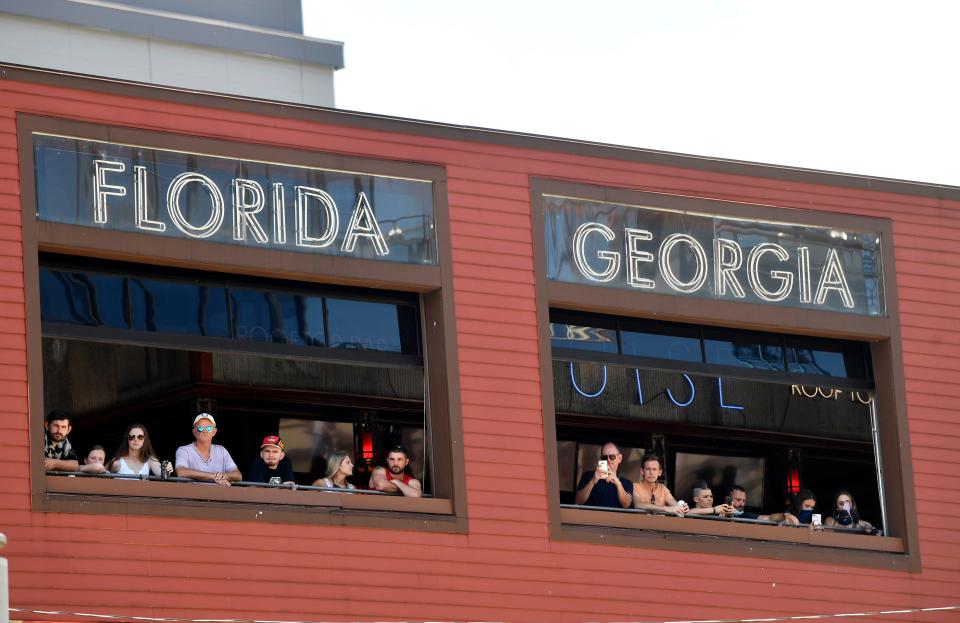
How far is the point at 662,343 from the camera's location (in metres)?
22.0

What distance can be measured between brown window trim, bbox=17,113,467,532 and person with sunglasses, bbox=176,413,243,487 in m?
0.20

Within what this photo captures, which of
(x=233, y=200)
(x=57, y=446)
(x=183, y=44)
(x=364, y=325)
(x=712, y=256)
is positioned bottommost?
(x=57, y=446)

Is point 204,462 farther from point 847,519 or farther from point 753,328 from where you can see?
point 847,519

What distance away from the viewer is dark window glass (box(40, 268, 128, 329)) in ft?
62.2

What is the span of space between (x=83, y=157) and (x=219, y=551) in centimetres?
401

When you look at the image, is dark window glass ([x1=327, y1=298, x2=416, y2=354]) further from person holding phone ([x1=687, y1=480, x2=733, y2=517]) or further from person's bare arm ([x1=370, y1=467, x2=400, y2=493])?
person holding phone ([x1=687, y1=480, x2=733, y2=517])

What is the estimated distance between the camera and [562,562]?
66.1 ft

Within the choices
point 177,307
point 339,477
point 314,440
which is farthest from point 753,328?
point 314,440

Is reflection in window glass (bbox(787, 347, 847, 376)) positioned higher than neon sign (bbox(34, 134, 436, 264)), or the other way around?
neon sign (bbox(34, 134, 436, 264))

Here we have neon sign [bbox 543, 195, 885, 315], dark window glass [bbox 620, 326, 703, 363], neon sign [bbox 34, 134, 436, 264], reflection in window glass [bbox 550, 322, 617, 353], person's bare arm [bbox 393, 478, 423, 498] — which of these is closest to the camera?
neon sign [bbox 34, 134, 436, 264]

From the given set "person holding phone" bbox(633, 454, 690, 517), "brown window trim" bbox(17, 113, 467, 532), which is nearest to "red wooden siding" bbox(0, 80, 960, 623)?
"brown window trim" bbox(17, 113, 467, 532)

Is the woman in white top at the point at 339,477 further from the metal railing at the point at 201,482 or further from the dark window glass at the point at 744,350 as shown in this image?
the dark window glass at the point at 744,350

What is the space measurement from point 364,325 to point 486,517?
238 centimetres

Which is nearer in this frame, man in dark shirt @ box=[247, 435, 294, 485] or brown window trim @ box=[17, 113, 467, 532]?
brown window trim @ box=[17, 113, 467, 532]
